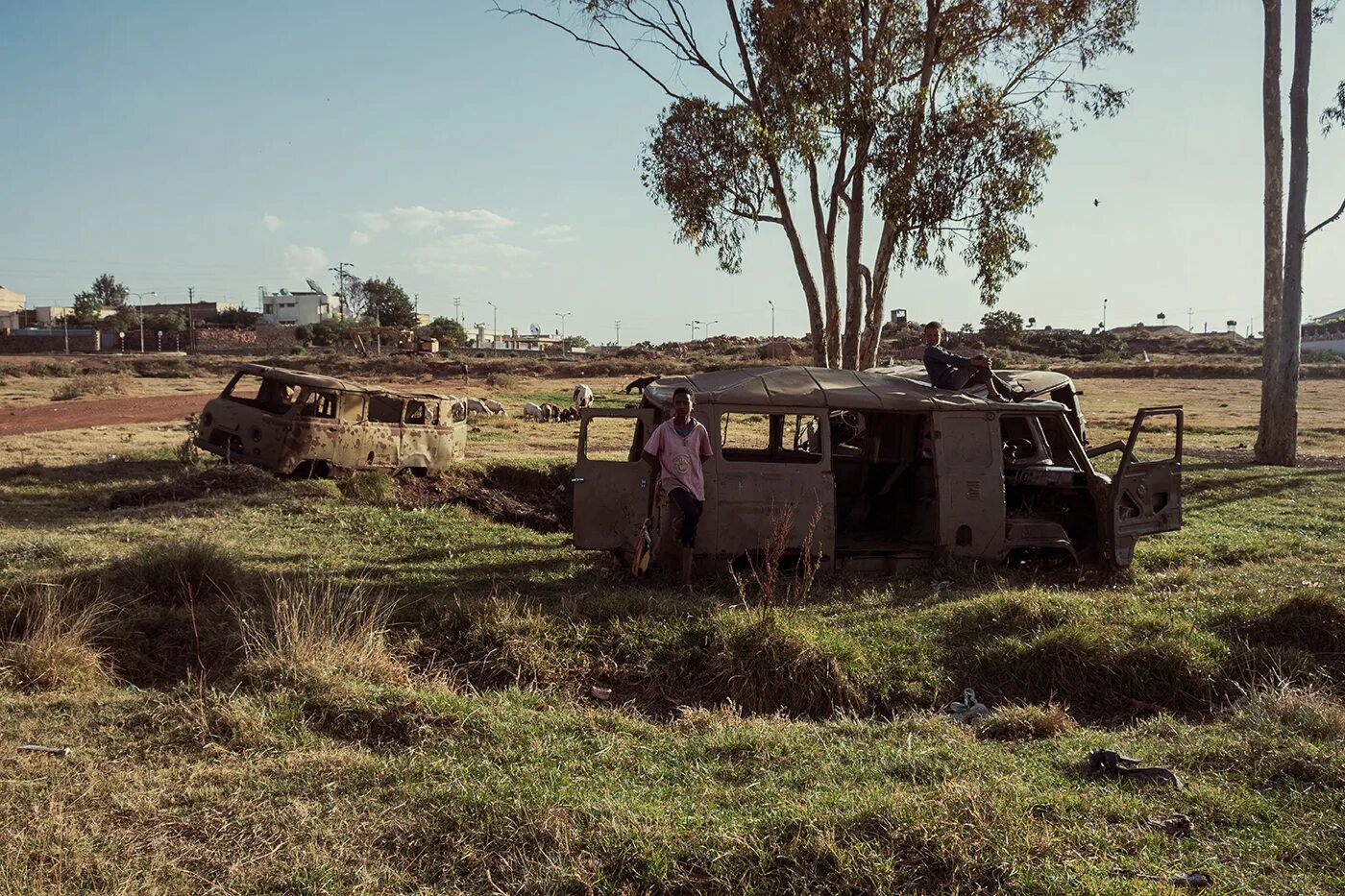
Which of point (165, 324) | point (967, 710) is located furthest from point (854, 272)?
point (165, 324)

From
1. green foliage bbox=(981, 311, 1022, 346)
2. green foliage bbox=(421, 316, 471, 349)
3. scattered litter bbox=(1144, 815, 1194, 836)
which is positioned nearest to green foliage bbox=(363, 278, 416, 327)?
green foliage bbox=(421, 316, 471, 349)

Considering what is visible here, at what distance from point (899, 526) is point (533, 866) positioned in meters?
7.53

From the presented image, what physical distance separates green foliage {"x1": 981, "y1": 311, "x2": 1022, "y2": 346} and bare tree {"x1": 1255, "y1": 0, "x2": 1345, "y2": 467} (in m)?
55.6

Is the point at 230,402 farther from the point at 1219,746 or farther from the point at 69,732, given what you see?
the point at 1219,746

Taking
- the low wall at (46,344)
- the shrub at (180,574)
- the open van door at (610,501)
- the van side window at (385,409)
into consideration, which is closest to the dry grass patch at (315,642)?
the shrub at (180,574)

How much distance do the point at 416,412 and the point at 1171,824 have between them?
14353 mm

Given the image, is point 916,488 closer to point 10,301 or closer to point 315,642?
point 315,642

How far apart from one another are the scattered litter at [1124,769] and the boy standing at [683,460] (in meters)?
4.27

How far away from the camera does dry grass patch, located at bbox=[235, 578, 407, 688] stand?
650 centimetres

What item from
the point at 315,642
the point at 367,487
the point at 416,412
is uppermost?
the point at 416,412

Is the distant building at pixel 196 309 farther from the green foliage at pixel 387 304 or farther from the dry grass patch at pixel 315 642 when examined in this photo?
the dry grass patch at pixel 315 642

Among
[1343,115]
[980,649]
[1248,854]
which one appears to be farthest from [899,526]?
[1343,115]

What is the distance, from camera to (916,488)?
1098 centimetres

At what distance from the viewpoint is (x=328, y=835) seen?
447 centimetres
